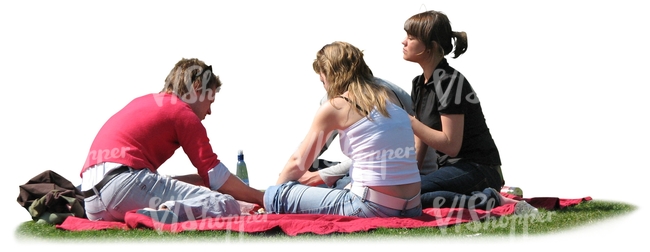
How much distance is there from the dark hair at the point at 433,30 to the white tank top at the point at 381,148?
1254 millimetres

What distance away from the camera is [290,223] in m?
7.74

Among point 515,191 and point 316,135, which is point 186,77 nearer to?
point 316,135

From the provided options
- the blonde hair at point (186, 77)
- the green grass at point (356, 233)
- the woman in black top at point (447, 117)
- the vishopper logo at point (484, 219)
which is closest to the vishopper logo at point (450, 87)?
the woman in black top at point (447, 117)

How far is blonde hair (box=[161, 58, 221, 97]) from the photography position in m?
8.39

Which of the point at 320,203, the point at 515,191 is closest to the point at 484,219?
the point at 320,203

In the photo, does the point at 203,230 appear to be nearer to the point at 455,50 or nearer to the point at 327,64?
the point at 327,64

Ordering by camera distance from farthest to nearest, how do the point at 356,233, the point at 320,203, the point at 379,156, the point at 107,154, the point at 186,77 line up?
the point at 186,77
the point at 107,154
the point at 320,203
the point at 379,156
the point at 356,233

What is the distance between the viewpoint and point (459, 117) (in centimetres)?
862

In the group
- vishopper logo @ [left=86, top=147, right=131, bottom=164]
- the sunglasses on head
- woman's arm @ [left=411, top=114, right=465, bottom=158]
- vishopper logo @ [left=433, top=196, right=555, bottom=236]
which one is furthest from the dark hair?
vishopper logo @ [left=86, top=147, right=131, bottom=164]

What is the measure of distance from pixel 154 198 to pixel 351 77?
187 centimetres

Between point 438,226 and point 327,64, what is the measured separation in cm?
154

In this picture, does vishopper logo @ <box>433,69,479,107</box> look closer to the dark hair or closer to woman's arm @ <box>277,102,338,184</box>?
the dark hair

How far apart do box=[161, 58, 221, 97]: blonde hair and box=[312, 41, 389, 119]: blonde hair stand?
1.07 metres

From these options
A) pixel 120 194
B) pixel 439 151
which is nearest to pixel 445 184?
pixel 439 151
